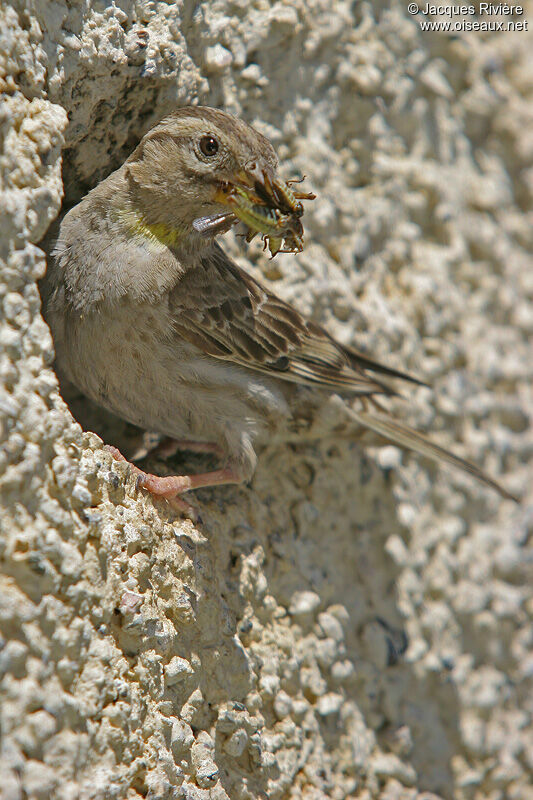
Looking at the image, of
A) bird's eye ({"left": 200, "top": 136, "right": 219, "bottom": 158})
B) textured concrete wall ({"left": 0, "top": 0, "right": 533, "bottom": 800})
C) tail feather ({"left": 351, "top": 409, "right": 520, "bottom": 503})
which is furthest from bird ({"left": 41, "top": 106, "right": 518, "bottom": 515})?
tail feather ({"left": 351, "top": 409, "right": 520, "bottom": 503})

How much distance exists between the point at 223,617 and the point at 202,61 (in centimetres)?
207

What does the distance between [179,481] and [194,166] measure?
1099 millimetres

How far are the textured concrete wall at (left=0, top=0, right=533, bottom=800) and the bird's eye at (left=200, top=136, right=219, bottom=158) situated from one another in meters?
0.31

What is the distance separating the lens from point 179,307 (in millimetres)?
2977

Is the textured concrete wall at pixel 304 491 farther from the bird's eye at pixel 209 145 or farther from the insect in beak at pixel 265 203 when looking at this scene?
the insect in beak at pixel 265 203

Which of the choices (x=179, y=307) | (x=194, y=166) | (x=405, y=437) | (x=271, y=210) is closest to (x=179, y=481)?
(x=179, y=307)

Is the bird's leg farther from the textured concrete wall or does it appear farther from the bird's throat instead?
the bird's throat

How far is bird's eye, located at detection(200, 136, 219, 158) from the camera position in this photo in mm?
2791

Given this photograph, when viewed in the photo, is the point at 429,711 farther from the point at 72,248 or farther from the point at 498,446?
the point at 72,248

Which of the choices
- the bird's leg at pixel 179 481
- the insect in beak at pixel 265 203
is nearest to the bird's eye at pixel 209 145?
the insect in beak at pixel 265 203

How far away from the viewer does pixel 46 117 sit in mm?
2342

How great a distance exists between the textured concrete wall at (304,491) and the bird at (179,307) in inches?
8.4

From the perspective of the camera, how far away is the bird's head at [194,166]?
279 cm

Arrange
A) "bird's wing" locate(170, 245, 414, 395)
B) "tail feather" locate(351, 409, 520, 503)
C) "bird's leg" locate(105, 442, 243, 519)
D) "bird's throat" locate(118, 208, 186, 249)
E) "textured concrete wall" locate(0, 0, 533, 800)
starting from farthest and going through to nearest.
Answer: "tail feather" locate(351, 409, 520, 503) → "bird's wing" locate(170, 245, 414, 395) → "bird's throat" locate(118, 208, 186, 249) → "bird's leg" locate(105, 442, 243, 519) → "textured concrete wall" locate(0, 0, 533, 800)
